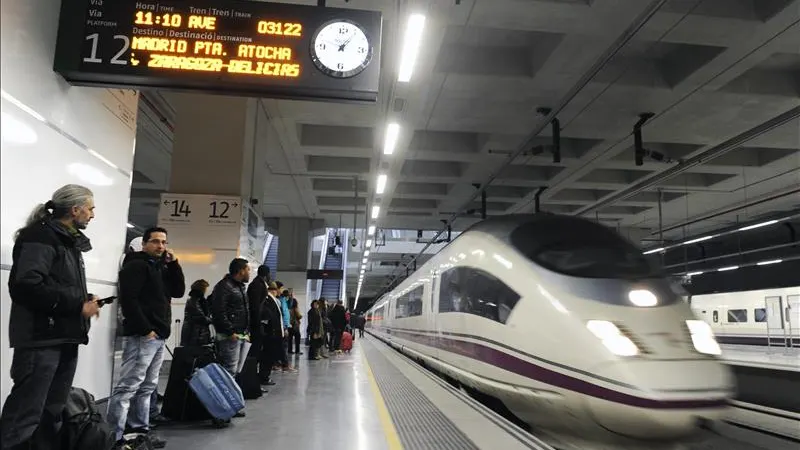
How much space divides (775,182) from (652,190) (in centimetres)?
323

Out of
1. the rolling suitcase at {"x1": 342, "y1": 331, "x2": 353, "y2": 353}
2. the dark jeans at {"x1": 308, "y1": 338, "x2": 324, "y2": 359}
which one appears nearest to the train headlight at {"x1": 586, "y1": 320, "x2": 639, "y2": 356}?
the dark jeans at {"x1": 308, "y1": 338, "x2": 324, "y2": 359}

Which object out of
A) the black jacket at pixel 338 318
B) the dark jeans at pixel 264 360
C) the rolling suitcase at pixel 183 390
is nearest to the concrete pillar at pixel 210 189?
the dark jeans at pixel 264 360

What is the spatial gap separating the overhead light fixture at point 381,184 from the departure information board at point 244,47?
9.97 metres

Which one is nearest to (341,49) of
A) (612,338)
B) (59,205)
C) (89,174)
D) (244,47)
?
(244,47)

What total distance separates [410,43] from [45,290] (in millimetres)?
5024

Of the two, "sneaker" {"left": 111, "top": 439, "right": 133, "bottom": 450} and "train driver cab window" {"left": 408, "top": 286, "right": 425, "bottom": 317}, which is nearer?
"sneaker" {"left": 111, "top": 439, "right": 133, "bottom": 450}

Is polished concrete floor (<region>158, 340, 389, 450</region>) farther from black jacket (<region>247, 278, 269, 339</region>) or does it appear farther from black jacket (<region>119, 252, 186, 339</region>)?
black jacket (<region>119, 252, 186, 339</region>)

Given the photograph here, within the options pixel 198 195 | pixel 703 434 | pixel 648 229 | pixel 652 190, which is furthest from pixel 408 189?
pixel 703 434

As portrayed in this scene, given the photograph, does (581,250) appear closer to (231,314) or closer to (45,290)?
(231,314)

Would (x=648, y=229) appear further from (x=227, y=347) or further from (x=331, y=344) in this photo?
(x=227, y=347)

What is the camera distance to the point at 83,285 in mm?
3078

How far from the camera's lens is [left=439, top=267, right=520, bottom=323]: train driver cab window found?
537cm

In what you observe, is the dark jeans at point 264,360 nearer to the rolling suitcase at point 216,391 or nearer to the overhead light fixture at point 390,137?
the rolling suitcase at point 216,391

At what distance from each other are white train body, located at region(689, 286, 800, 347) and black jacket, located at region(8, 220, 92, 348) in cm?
1578
